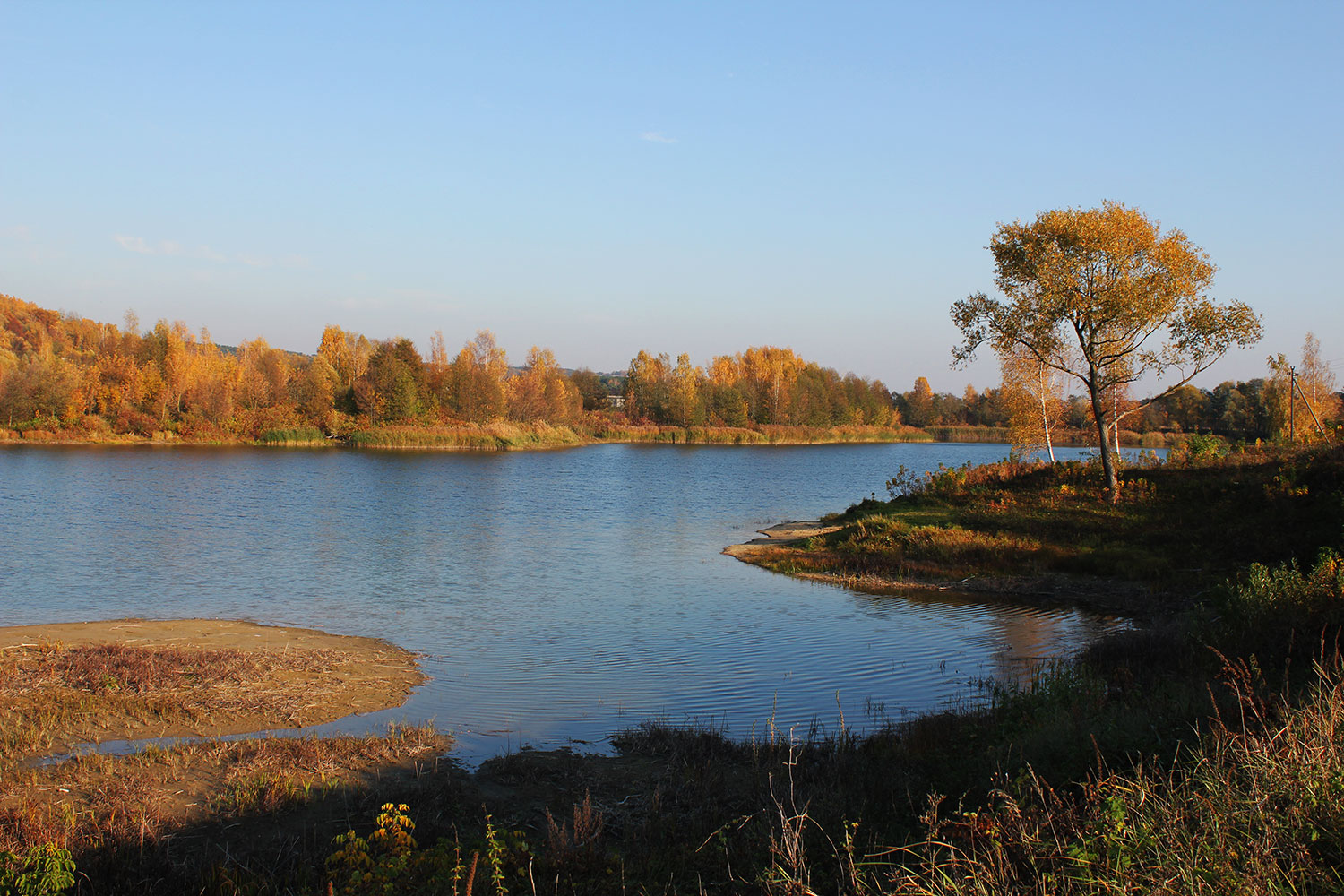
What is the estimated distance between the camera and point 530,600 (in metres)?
18.2

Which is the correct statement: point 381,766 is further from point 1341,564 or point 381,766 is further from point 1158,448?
point 1158,448

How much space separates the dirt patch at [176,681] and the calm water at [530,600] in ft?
2.74

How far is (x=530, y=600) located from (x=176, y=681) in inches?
321

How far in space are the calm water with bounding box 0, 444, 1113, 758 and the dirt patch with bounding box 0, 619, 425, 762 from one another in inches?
32.9

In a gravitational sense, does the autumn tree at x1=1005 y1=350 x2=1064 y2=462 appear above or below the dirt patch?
above

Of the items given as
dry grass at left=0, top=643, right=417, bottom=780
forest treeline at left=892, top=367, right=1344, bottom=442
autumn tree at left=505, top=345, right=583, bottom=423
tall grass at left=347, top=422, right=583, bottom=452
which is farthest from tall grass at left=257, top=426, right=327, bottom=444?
dry grass at left=0, top=643, right=417, bottom=780

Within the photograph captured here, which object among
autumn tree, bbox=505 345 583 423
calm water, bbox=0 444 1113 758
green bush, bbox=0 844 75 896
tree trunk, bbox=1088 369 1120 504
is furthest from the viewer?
autumn tree, bbox=505 345 583 423

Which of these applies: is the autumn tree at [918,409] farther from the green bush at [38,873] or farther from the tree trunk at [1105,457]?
the green bush at [38,873]

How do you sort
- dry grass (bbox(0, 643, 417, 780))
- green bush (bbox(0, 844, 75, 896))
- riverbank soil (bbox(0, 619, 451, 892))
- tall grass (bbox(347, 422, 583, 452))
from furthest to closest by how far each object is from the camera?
tall grass (bbox(347, 422, 583, 452)) → dry grass (bbox(0, 643, 417, 780)) → riverbank soil (bbox(0, 619, 451, 892)) → green bush (bbox(0, 844, 75, 896))

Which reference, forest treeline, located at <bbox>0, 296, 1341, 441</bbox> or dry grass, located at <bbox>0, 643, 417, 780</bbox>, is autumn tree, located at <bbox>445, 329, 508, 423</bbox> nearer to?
forest treeline, located at <bbox>0, 296, 1341, 441</bbox>

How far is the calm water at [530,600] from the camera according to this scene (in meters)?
11.5

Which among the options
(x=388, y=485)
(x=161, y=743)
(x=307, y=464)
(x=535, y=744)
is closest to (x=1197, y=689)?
(x=535, y=744)

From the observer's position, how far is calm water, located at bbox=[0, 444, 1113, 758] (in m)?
11.5

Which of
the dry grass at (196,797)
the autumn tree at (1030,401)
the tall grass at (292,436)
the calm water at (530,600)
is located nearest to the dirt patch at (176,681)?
the calm water at (530,600)
